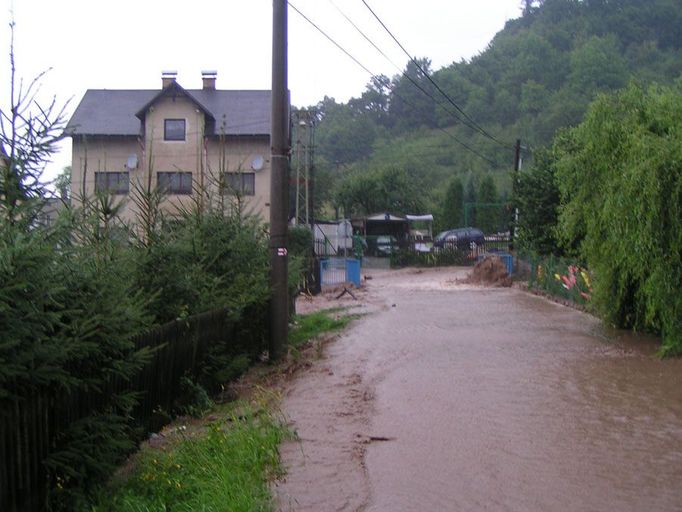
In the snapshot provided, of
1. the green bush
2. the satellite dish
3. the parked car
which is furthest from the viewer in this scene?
the parked car

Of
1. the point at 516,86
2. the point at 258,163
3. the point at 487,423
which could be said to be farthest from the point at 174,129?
the point at 516,86

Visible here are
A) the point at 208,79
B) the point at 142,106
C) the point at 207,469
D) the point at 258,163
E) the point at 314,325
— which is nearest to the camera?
the point at 207,469

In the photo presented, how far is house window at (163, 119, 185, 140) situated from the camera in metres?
36.4

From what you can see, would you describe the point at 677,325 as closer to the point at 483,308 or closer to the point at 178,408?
the point at 178,408

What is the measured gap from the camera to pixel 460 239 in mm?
48219

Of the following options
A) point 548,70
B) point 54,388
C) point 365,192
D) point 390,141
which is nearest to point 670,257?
point 54,388

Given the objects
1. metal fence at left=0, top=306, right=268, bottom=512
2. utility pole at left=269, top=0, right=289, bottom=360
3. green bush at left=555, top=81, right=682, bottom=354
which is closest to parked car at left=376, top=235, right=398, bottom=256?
green bush at left=555, top=81, right=682, bottom=354

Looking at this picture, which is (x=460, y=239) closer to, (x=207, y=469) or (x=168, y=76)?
(x=168, y=76)

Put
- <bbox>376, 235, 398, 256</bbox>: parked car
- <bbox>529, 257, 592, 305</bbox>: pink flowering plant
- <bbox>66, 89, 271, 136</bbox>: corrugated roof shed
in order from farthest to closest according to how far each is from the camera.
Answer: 1. <bbox>376, 235, 398, 256</bbox>: parked car
2. <bbox>66, 89, 271, 136</bbox>: corrugated roof shed
3. <bbox>529, 257, 592, 305</bbox>: pink flowering plant

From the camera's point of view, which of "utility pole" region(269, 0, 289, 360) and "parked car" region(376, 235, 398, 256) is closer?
"utility pole" region(269, 0, 289, 360)

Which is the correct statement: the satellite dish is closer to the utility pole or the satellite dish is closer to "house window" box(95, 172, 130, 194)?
"house window" box(95, 172, 130, 194)

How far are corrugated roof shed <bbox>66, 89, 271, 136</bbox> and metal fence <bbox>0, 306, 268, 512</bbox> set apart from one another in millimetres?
25797

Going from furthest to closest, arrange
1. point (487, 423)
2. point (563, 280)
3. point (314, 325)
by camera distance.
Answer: point (563, 280) → point (314, 325) → point (487, 423)

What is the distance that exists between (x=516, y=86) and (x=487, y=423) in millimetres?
70943
